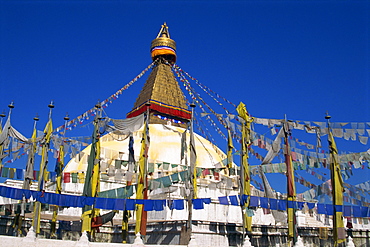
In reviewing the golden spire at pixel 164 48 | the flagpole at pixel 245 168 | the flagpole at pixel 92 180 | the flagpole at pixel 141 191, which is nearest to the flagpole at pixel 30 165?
the flagpole at pixel 92 180

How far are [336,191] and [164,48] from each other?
3557 centimetres

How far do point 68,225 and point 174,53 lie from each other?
3194 centimetres

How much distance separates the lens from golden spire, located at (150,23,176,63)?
5066cm

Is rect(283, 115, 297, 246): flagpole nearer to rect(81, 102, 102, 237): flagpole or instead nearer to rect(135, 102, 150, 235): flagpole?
rect(135, 102, 150, 235): flagpole

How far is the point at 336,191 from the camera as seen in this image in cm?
1967

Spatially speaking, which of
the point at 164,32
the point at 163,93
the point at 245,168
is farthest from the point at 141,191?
the point at 164,32

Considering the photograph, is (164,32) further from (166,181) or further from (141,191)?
(141,191)

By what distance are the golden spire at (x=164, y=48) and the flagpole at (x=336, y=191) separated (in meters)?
33.3

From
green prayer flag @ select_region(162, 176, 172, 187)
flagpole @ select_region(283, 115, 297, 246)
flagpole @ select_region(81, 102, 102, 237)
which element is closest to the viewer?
flagpole @ select_region(283, 115, 297, 246)

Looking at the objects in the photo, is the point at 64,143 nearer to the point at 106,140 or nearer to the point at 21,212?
the point at 21,212

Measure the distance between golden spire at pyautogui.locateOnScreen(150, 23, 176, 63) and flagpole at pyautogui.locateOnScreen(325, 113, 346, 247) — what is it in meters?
33.3

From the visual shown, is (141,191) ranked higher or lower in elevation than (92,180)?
lower

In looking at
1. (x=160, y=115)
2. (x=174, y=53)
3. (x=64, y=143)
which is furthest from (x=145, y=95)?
(x=64, y=143)

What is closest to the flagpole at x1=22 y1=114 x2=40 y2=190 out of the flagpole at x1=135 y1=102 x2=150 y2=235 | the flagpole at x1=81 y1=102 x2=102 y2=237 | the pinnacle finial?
the flagpole at x1=81 y1=102 x2=102 y2=237
